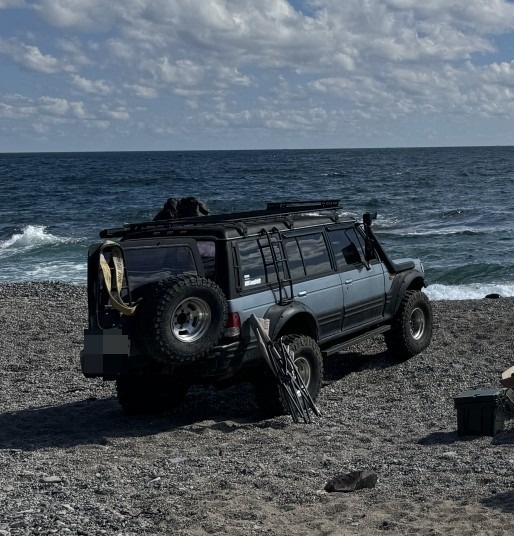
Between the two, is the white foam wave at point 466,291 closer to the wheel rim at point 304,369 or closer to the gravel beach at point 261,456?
the gravel beach at point 261,456

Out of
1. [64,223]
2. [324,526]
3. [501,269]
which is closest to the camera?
[324,526]

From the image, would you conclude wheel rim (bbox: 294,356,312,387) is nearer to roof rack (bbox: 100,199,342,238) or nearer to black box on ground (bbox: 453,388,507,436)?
roof rack (bbox: 100,199,342,238)

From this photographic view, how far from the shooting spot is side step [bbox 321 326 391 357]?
10.4 meters

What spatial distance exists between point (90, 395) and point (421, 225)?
28.7 metres

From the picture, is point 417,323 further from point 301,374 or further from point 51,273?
point 51,273

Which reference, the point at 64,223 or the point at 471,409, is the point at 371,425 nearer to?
the point at 471,409

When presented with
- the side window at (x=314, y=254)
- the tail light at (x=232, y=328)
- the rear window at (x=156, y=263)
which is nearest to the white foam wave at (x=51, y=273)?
the side window at (x=314, y=254)

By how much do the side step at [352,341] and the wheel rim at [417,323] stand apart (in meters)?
0.62

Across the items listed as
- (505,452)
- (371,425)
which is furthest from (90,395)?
(505,452)

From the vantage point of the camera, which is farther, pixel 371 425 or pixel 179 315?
pixel 371 425

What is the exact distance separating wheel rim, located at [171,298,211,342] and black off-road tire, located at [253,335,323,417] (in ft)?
3.31

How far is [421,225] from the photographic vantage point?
125ft

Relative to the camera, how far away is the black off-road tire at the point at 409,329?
1172 cm

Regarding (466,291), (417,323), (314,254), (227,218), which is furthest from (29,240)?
(314,254)
